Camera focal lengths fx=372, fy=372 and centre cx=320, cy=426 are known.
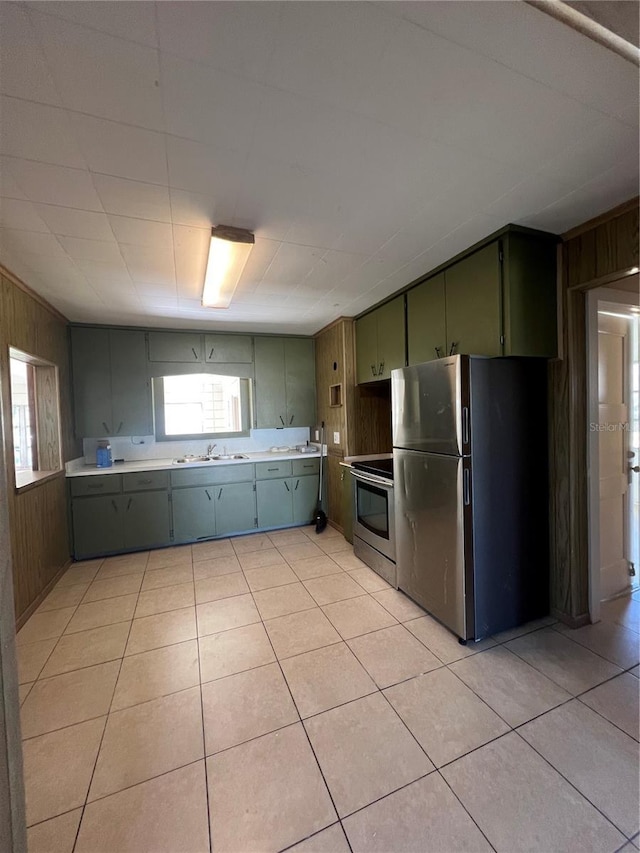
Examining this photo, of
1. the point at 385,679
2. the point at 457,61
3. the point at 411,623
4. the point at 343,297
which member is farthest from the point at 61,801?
the point at 343,297

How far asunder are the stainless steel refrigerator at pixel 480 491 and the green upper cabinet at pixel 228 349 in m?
2.41

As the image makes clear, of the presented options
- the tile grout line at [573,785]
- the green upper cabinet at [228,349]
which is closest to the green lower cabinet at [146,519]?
the green upper cabinet at [228,349]

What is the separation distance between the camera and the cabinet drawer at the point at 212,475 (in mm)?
3842

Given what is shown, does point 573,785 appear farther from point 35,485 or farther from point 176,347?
point 176,347

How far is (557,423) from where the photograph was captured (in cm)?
232

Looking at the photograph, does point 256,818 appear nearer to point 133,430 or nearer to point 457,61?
point 457,61

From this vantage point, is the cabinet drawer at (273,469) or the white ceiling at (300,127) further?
the cabinet drawer at (273,469)

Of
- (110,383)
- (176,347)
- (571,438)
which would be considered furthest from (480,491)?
(110,383)

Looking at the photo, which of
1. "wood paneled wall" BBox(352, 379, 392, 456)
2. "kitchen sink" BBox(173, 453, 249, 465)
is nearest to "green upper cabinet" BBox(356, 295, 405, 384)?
"wood paneled wall" BBox(352, 379, 392, 456)

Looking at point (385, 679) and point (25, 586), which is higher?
point (25, 586)

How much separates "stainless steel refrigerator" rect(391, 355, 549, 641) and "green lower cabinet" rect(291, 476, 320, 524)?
198cm

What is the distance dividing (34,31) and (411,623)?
3.04 m

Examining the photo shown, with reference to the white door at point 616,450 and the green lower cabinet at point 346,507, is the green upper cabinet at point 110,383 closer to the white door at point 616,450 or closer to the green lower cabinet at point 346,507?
the green lower cabinet at point 346,507

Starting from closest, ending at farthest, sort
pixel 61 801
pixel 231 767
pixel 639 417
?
pixel 61 801 → pixel 231 767 → pixel 639 417
